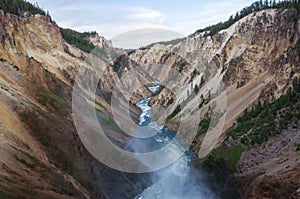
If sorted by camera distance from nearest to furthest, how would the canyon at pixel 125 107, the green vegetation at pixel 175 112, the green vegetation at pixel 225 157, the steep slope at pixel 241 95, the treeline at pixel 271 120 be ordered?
the canyon at pixel 125 107, the steep slope at pixel 241 95, the green vegetation at pixel 225 157, the treeline at pixel 271 120, the green vegetation at pixel 175 112

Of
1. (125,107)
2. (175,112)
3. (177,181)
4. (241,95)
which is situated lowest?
(175,112)

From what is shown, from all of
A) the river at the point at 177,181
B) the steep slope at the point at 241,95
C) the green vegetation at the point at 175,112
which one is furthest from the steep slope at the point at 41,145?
the green vegetation at the point at 175,112

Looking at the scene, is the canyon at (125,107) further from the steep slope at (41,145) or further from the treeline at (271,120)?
the treeline at (271,120)

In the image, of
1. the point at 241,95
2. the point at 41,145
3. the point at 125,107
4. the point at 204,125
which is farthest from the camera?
the point at 125,107

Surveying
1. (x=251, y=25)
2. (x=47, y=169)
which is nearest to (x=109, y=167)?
(x=47, y=169)

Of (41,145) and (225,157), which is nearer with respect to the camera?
(41,145)

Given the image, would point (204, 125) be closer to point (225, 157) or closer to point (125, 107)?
point (225, 157)

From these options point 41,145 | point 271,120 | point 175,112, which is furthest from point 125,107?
point 41,145

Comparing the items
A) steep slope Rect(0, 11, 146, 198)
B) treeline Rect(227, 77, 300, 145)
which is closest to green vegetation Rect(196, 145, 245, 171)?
treeline Rect(227, 77, 300, 145)

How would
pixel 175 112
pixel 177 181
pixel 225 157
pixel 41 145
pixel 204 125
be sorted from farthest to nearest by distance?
1. pixel 175 112
2. pixel 204 125
3. pixel 177 181
4. pixel 225 157
5. pixel 41 145

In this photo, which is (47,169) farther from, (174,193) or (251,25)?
(251,25)
